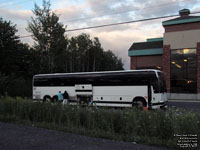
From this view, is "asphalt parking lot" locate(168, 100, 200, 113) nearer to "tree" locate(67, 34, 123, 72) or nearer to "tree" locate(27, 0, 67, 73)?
"tree" locate(27, 0, 67, 73)

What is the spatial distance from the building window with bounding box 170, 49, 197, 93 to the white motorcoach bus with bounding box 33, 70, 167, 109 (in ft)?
41.4

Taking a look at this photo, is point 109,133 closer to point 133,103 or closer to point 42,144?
point 42,144

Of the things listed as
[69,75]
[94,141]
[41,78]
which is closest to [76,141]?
[94,141]

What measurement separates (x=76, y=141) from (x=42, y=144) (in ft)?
3.31

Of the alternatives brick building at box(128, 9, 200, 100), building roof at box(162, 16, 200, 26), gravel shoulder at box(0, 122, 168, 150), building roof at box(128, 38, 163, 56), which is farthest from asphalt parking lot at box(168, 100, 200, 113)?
building roof at box(162, 16, 200, 26)

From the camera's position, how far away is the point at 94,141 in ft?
20.9

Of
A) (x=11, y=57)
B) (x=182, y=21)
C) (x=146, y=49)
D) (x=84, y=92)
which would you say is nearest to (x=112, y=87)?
(x=84, y=92)

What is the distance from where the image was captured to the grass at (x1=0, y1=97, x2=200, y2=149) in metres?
6.46

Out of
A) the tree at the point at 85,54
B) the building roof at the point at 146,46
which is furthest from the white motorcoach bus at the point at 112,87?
the tree at the point at 85,54

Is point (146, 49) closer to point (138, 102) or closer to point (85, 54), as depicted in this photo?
point (138, 102)

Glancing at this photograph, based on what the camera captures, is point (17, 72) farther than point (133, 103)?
Yes

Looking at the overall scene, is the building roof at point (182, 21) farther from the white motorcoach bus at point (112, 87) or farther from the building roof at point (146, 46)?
the white motorcoach bus at point (112, 87)

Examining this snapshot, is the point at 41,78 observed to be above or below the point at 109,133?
above

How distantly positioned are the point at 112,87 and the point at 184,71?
14683 mm
